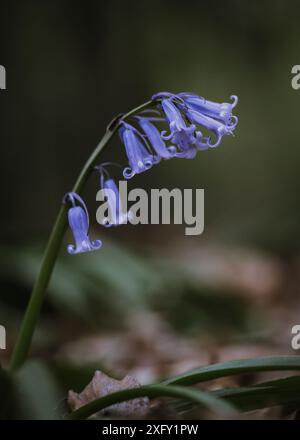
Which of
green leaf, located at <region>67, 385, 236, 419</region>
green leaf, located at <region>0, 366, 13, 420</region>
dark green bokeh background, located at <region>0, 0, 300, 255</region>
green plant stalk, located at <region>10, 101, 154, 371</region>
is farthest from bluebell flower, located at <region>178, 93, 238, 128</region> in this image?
dark green bokeh background, located at <region>0, 0, 300, 255</region>

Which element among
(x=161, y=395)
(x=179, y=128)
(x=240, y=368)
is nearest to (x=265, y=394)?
(x=240, y=368)

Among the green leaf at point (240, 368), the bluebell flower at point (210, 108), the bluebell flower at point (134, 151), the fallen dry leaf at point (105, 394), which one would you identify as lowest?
the fallen dry leaf at point (105, 394)

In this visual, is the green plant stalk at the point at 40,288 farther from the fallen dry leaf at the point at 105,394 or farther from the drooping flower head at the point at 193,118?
Answer: the fallen dry leaf at the point at 105,394

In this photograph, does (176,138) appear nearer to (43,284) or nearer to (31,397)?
(43,284)

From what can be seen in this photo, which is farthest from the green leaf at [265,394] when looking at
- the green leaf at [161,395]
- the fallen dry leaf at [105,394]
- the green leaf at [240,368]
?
the fallen dry leaf at [105,394]

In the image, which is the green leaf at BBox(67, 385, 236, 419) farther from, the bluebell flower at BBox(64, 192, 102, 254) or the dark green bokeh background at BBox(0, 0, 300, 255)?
the dark green bokeh background at BBox(0, 0, 300, 255)

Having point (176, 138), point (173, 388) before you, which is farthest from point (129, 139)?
point (173, 388)

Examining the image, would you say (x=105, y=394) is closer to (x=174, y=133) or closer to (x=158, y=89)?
(x=174, y=133)
